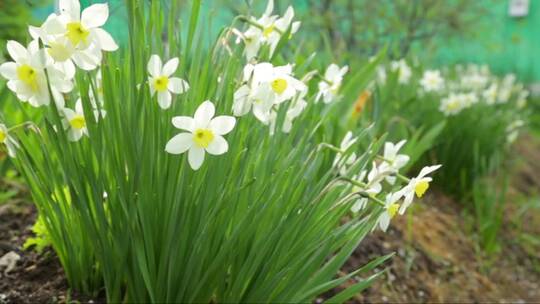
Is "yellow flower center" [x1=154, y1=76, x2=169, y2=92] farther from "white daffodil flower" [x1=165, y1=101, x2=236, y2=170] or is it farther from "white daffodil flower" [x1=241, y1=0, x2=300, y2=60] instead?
"white daffodil flower" [x1=241, y1=0, x2=300, y2=60]

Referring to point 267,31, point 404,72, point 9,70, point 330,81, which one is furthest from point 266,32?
point 404,72

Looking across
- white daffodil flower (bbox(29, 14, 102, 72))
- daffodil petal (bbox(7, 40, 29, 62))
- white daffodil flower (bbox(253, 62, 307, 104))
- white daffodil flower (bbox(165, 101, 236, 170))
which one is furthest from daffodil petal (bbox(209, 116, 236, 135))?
daffodil petal (bbox(7, 40, 29, 62))

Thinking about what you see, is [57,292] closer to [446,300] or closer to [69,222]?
[69,222]

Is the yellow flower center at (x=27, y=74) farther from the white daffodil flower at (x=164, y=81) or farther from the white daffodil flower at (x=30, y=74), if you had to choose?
the white daffodil flower at (x=164, y=81)

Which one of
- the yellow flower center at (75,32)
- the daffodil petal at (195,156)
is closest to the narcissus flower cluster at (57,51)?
the yellow flower center at (75,32)

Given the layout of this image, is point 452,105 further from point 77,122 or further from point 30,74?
point 30,74

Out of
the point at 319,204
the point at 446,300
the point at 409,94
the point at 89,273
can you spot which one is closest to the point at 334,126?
the point at 446,300
